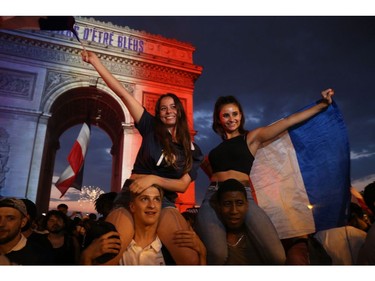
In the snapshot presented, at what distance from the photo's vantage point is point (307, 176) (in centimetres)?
331

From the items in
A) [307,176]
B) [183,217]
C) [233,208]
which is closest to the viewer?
[183,217]

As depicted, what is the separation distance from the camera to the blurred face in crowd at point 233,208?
244cm

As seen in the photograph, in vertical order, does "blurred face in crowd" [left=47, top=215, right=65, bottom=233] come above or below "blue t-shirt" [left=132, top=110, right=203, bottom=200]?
below

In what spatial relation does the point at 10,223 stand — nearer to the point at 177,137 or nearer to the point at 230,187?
the point at 177,137

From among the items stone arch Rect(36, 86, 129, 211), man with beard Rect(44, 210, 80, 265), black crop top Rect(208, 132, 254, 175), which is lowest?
man with beard Rect(44, 210, 80, 265)

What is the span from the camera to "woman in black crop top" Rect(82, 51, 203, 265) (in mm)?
2102

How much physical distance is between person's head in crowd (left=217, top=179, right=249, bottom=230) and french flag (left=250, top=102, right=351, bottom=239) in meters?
0.97

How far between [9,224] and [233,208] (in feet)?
7.18

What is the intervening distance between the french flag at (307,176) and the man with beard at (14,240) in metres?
2.60

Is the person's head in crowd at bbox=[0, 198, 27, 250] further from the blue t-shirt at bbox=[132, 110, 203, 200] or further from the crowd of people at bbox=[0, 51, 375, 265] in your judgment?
the blue t-shirt at bbox=[132, 110, 203, 200]

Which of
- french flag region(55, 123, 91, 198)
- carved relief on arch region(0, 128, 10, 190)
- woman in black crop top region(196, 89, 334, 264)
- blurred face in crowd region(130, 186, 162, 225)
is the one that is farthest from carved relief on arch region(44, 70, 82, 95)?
blurred face in crowd region(130, 186, 162, 225)

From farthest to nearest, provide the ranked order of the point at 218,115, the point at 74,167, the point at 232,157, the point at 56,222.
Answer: the point at 74,167, the point at 56,222, the point at 218,115, the point at 232,157

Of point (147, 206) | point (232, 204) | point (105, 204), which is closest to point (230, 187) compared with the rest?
point (232, 204)

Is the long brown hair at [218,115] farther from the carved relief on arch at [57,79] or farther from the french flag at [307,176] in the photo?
the carved relief on arch at [57,79]
